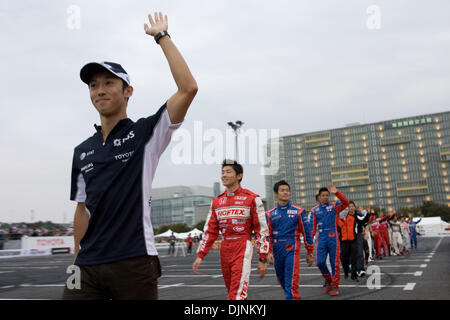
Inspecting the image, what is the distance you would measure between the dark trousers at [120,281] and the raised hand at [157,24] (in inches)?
51.3

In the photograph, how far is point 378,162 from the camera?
15588 centimetres

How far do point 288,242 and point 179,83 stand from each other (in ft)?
17.0

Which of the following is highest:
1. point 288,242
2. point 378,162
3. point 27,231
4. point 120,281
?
point 378,162

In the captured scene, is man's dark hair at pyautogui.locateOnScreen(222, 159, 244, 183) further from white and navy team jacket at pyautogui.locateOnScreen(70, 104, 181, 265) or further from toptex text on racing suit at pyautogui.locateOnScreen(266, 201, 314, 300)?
white and navy team jacket at pyautogui.locateOnScreen(70, 104, 181, 265)

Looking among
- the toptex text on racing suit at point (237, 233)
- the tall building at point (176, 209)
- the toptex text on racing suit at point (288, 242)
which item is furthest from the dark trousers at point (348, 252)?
the tall building at point (176, 209)

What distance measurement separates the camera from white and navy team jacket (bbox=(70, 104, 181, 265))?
2414 millimetres

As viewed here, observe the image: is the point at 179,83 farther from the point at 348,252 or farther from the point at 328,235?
the point at 348,252

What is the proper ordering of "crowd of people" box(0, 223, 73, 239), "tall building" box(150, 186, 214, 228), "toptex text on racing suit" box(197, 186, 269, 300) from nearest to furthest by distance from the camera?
"toptex text on racing suit" box(197, 186, 269, 300) < "crowd of people" box(0, 223, 73, 239) < "tall building" box(150, 186, 214, 228)

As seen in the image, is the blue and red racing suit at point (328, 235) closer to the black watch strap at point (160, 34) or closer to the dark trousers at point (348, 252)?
the dark trousers at point (348, 252)

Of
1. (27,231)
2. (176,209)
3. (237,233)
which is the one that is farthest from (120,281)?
(176,209)

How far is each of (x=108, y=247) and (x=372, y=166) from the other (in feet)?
535

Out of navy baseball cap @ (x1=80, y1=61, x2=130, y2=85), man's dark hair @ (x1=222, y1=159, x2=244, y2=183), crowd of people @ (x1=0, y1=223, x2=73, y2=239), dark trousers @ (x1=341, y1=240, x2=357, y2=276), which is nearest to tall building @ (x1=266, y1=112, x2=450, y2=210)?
crowd of people @ (x1=0, y1=223, x2=73, y2=239)

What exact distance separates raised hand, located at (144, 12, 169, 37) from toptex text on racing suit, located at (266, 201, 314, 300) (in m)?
4.89
